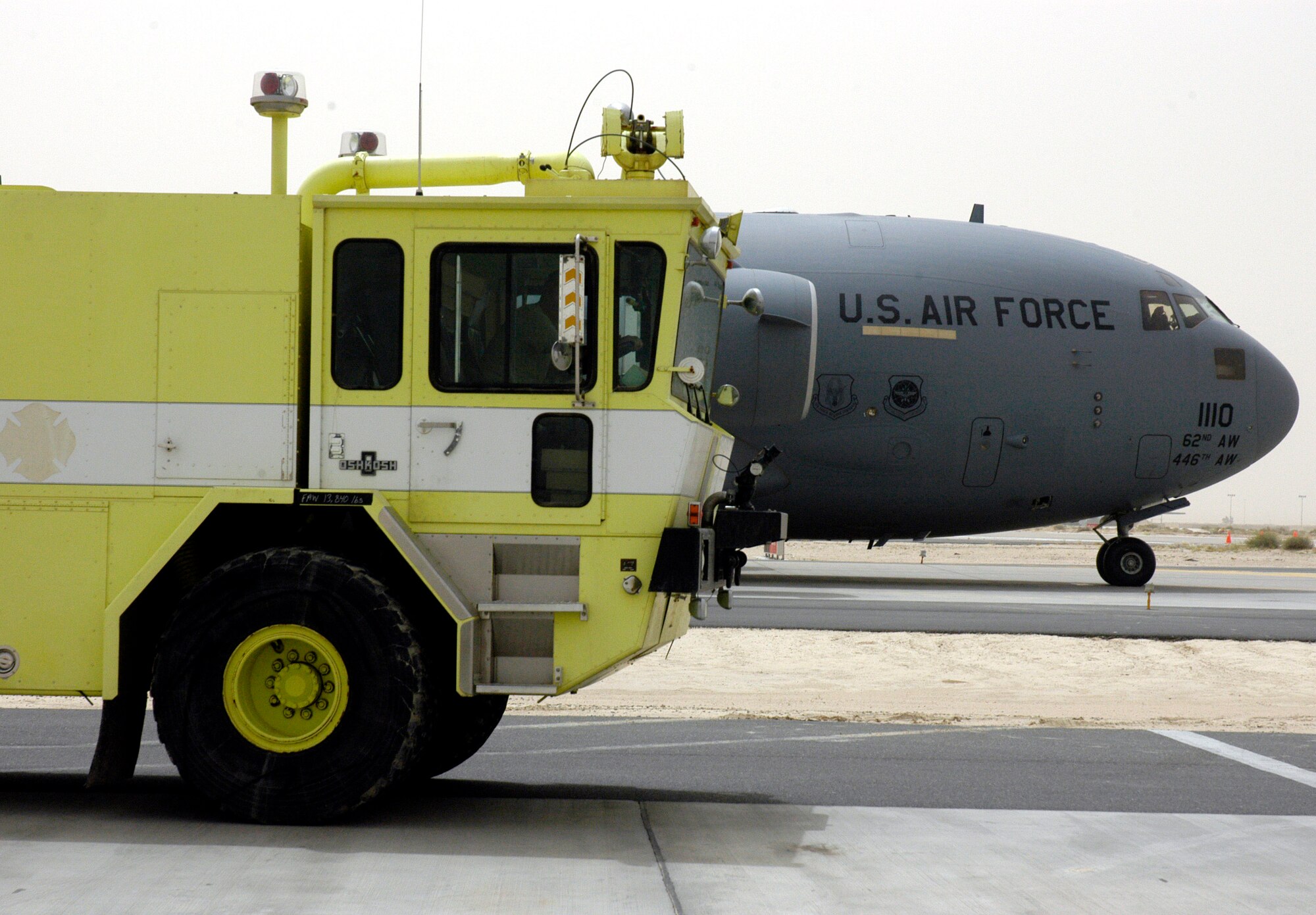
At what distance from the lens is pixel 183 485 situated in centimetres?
642

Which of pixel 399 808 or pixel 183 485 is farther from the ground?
pixel 183 485

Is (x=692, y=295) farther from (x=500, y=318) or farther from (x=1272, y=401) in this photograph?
(x=1272, y=401)

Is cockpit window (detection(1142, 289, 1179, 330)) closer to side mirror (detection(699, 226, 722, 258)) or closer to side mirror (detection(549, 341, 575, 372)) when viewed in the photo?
side mirror (detection(699, 226, 722, 258))

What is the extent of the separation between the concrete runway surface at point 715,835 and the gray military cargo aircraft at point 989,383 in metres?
11.7

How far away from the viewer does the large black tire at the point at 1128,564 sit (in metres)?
24.9

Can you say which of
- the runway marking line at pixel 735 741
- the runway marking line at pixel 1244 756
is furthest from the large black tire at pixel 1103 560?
the runway marking line at pixel 735 741

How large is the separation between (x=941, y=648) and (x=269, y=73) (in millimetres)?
9911

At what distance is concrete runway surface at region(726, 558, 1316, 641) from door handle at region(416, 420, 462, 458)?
473 centimetres

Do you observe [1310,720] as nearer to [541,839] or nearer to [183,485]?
[541,839]

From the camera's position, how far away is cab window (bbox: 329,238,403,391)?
6.43 metres

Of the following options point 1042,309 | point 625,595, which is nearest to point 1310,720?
point 625,595

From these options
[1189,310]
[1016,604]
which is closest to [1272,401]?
[1189,310]

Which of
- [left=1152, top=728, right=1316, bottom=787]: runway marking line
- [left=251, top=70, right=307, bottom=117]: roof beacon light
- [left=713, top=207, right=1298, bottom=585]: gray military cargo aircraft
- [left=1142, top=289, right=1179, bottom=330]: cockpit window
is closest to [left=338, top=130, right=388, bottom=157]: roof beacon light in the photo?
[left=251, top=70, right=307, bottom=117]: roof beacon light

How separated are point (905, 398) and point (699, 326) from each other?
1434 centimetres
